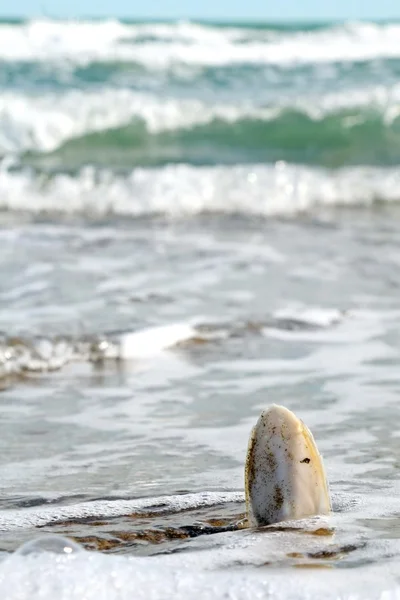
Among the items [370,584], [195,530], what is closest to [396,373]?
[195,530]

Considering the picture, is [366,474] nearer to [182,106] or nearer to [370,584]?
[370,584]

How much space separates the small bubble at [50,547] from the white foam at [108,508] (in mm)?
364

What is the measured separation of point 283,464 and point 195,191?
6.35 metres

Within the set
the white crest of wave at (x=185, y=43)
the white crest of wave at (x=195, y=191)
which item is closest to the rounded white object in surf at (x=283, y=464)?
the white crest of wave at (x=195, y=191)

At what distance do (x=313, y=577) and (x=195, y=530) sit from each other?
15.5 inches

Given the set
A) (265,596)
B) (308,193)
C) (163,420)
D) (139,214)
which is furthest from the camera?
(308,193)

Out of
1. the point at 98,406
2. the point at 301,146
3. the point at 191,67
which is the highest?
the point at 191,67

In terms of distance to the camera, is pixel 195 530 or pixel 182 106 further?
pixel 182 106

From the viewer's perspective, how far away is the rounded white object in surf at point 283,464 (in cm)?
221

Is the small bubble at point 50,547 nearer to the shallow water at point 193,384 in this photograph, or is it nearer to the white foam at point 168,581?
the white foam at point 168,581

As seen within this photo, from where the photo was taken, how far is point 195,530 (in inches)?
93.1

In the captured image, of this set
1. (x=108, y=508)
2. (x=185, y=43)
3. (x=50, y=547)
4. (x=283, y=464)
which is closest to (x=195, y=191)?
(x=108, y=508)

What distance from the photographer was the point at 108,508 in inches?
100

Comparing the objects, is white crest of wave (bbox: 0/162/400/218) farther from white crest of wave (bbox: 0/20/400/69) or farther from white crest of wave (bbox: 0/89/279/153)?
white crest of wave (bbox: 0/20/400/69)
